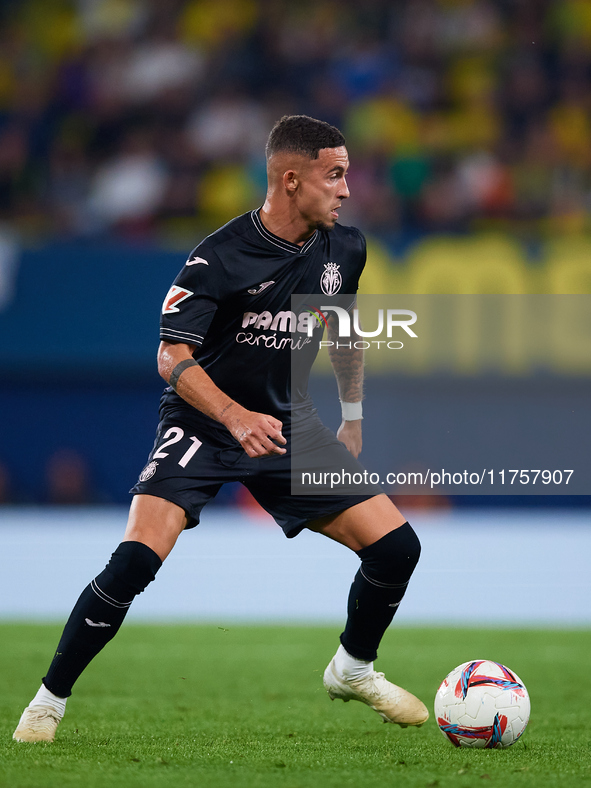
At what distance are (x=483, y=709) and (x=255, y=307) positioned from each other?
1883 mm

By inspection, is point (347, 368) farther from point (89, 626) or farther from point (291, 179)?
point (89, 626)

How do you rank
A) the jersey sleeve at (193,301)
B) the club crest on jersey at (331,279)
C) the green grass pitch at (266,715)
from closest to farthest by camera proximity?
the green grass pitch at (266,715), the jersey sleeve at (193,301), the club crest on jersey at (331,279)

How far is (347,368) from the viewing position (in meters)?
5.29

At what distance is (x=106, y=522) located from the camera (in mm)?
13156

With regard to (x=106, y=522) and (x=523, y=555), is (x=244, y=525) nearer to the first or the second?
(x=106, y=522)

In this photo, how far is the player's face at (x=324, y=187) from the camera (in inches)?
185

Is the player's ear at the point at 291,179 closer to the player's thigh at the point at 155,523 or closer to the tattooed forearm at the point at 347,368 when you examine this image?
the tattooed forearm at the point at 347,368

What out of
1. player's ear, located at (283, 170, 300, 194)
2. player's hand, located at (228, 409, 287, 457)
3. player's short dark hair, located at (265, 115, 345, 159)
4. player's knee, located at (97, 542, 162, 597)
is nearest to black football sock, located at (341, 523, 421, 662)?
player's hand, located at (228, 409, 287, 457)

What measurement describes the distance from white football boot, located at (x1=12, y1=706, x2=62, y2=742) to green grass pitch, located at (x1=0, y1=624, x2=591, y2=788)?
63mm

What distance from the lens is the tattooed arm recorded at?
17.3 ft

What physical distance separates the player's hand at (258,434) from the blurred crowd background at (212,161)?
9209 millimetres

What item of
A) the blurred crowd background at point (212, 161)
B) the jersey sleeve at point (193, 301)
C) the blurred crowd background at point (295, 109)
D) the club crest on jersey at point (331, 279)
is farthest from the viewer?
the blurred crowd background at point (295, 109)

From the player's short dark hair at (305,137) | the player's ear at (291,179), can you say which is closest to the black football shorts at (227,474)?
Result: the player's ear at (291,179)

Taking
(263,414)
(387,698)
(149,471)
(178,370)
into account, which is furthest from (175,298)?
→ (387,698)
